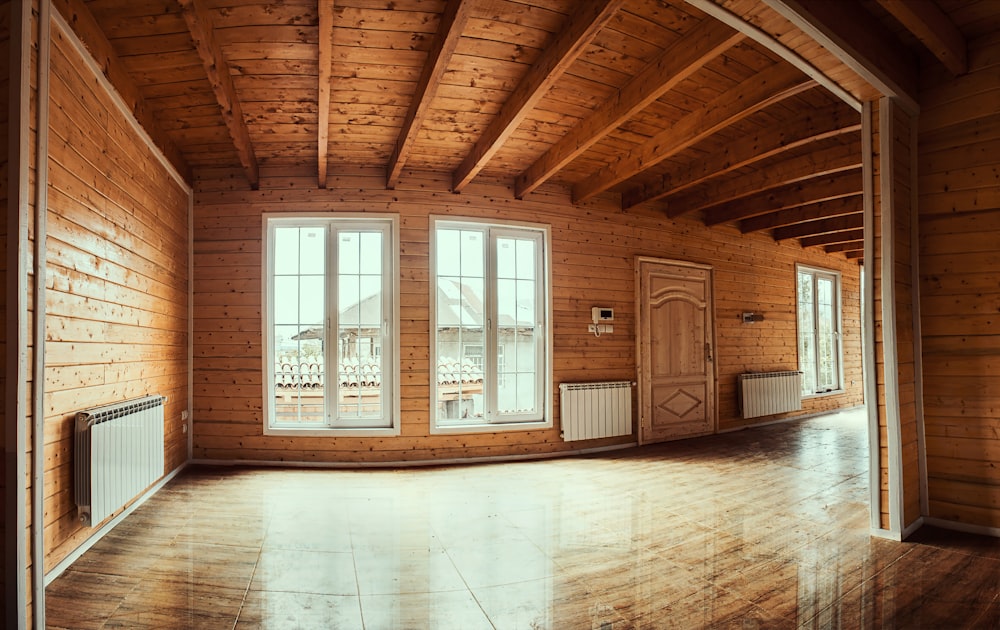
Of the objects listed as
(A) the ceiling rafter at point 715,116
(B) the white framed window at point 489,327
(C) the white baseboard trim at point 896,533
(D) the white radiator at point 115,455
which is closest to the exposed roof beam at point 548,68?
(B) the white framed window at point 489,327

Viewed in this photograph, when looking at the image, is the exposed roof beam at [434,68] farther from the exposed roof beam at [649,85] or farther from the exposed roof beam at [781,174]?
the exposed roof beam at [781,174]

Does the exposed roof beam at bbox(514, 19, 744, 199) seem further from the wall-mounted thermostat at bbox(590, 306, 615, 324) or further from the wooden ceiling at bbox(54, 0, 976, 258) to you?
the wall-mounted thermostat at bbox(590, 306, 615, 324)

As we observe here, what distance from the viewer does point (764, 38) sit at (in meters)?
2.55

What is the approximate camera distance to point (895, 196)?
125 inches

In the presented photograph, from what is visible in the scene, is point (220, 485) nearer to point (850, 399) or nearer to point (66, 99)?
point (66, 99)

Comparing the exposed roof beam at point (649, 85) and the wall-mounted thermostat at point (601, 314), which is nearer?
the exposed roof beam at point (649, 85)

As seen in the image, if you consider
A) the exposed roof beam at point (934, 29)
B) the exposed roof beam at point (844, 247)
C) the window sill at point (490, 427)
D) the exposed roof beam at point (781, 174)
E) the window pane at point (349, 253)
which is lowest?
the window sill at point (490, 427)

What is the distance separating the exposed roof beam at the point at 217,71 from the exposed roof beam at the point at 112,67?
520 mm

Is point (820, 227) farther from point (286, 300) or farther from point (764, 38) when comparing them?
point (286, 300)

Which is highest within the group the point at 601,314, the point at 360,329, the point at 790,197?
the point at 790,197

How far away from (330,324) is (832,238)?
23.9 feet

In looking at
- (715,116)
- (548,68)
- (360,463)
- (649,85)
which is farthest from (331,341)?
(715,116)

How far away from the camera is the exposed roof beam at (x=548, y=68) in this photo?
8.80ft

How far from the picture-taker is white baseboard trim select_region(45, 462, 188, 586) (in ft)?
8.79
